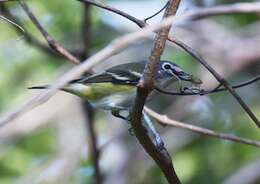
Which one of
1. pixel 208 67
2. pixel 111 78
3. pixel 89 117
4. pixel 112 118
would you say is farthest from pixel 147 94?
pixel 112 118

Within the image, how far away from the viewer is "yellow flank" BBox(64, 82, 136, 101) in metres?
Answer: 2.12

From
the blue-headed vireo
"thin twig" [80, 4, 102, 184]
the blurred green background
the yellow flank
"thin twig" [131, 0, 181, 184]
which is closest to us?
"thin twig" [131, 0, 181, 184]

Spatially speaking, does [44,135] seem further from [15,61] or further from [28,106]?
[28,106]

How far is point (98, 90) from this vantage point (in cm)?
221

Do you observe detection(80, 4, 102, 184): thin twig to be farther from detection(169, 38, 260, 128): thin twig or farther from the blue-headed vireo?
detection(169, 38, 260, 128): thin twig

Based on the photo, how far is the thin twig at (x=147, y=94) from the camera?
117 centimetres

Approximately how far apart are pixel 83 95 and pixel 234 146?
134 cm

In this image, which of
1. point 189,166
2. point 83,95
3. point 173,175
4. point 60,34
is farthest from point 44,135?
point 173,175

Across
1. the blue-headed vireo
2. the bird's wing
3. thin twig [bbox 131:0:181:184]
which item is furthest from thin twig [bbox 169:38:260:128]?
the bird's wing

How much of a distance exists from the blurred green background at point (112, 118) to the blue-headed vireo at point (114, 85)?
656mm

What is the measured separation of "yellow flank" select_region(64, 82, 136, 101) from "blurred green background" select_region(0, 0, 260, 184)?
0.63 m

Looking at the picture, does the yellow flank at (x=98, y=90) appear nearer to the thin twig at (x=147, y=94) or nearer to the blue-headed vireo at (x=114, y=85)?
the blue-headed vireo at (x=114, y=85)

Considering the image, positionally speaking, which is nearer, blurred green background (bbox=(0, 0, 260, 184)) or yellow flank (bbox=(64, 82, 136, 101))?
yellow flank (bbox=(64, 82, 136, 101))

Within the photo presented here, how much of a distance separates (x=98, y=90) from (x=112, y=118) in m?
1.04
